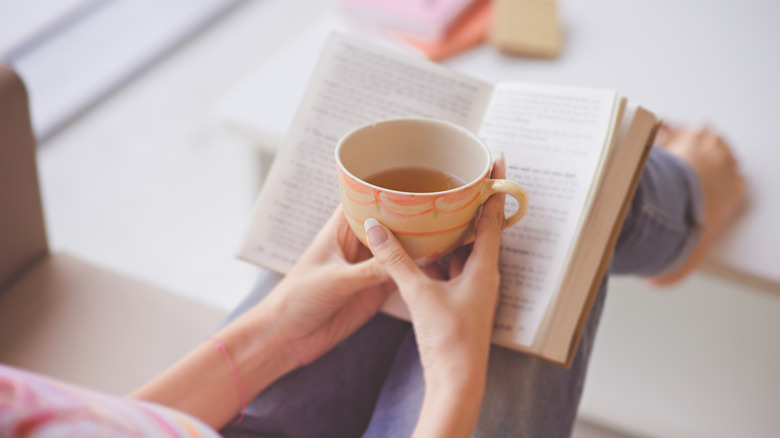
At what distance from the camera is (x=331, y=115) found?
0.73 meters

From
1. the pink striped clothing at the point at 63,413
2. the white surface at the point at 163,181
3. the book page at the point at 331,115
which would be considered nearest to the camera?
the pink striped clothing at the point at 63,413

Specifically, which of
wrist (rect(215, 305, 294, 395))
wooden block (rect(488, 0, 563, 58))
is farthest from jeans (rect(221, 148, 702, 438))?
wooden block (rect(488, 0, 563, 58))

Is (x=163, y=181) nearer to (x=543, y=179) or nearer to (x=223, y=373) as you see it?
(x=223, y=373)

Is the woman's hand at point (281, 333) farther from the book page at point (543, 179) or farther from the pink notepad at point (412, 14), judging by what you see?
the pink notepad at point (412, 14)

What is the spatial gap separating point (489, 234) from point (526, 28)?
2.48 ft

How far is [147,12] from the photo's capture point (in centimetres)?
203

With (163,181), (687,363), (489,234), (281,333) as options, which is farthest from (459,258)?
(163,181)

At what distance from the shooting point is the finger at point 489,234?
53 cm

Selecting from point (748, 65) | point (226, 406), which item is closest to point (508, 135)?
point (226, 406)

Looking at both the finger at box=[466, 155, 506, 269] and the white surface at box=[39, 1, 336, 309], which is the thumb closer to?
the finger at box=[466, 155, 506, 269]

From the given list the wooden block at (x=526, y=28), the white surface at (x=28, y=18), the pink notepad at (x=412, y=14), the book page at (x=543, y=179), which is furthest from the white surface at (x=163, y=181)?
the book page at (x=543, y=179)

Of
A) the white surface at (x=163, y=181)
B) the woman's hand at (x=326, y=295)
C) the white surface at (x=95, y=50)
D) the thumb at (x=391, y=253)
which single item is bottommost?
the white surface at (x=163, y=181)

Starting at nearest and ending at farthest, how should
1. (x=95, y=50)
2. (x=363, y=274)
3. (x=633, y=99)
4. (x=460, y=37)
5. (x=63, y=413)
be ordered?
(x=63, y=413)
(x=363, y=274)
(x=633, y=99)
(x=460, y=37)
(x=95, y=50)

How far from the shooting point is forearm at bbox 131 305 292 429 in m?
0.59
